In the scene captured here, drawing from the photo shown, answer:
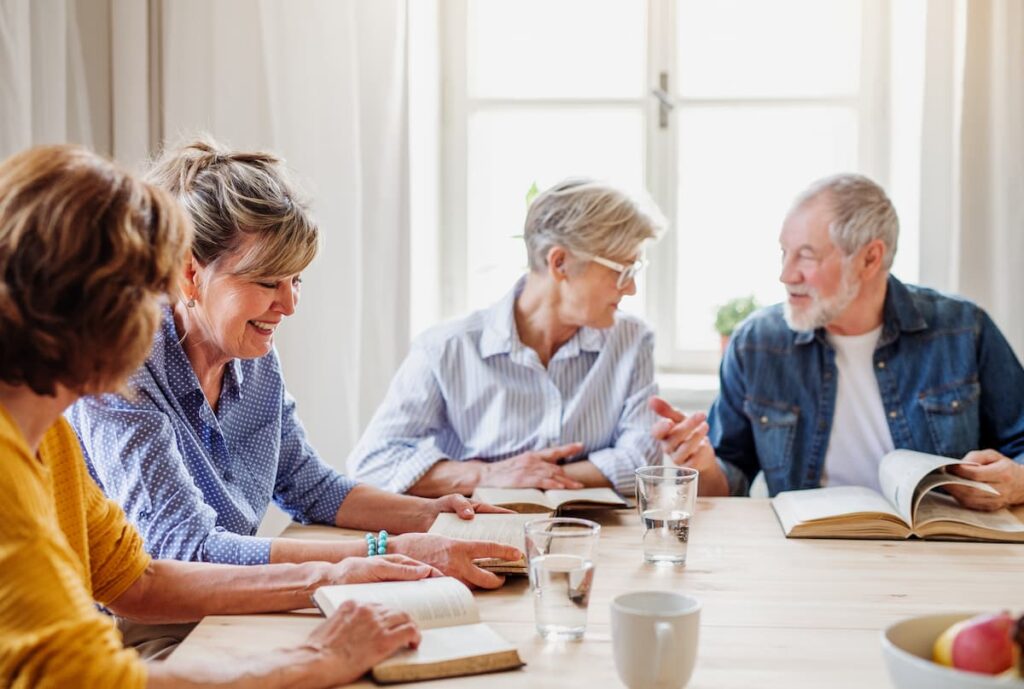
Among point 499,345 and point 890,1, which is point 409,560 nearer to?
point 499,345

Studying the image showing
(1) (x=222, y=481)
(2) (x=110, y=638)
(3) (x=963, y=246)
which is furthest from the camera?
(3) (x=963, y=246)

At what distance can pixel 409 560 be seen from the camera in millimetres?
1398

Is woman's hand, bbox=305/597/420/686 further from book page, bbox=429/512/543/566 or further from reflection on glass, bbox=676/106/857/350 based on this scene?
reflection on glass, bbox=676/106/857/350

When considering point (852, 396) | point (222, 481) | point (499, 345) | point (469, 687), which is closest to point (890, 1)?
point (852, 396)

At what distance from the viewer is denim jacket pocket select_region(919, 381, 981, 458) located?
2320 mm

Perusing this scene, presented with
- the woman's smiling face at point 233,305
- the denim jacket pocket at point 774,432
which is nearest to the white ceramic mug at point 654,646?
the woman's smiling face at point 233,305

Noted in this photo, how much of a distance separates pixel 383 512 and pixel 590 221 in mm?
825

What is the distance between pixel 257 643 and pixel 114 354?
391 mm

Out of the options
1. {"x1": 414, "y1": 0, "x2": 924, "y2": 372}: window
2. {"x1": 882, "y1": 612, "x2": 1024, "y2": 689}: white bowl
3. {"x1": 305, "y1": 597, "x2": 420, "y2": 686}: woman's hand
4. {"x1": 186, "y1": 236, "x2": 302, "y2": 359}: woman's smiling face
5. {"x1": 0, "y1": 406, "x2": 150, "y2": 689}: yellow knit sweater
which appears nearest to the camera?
{"x1": 882, "y1": 612, "x2": 1024, "y2": 689}: white bowl

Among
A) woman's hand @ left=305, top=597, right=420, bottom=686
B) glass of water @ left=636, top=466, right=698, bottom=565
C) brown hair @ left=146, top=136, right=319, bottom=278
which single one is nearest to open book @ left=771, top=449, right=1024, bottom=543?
glass of water @ left=636, top=466, right=698, bottom=565

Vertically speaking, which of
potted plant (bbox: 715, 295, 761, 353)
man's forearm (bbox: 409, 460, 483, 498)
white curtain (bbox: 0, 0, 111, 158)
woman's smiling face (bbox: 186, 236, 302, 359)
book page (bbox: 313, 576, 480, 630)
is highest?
white curtain (bbox: 0, 0, 111, 158)

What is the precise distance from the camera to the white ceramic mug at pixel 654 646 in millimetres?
1016

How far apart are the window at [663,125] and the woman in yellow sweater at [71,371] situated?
2.28m

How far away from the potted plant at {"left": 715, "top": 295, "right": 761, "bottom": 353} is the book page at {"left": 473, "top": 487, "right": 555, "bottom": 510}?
4.60 feet
